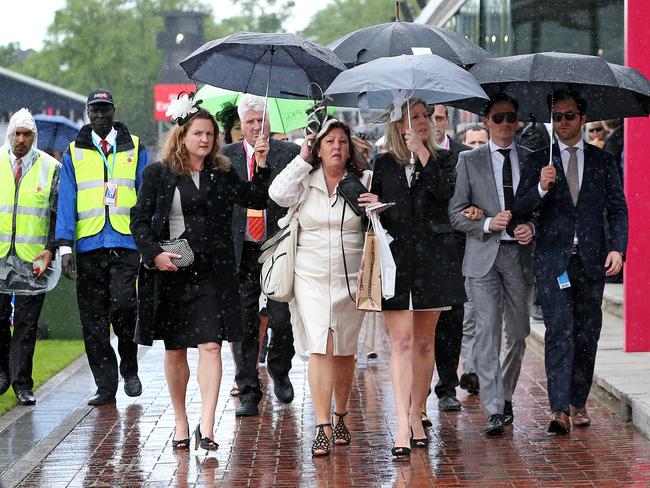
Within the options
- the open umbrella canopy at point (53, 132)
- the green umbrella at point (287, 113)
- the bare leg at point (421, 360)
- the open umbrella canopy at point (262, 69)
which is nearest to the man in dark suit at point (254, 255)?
the open umbrella canopy at point (262, 69)

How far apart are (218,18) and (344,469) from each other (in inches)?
3184

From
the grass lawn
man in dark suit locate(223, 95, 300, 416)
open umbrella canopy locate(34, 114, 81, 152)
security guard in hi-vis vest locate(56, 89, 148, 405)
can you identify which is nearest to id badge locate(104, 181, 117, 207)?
security guard in hi-vis vest locate(56, 89, 148, 405)

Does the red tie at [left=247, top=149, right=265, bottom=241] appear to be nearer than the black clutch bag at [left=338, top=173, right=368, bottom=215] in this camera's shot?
No

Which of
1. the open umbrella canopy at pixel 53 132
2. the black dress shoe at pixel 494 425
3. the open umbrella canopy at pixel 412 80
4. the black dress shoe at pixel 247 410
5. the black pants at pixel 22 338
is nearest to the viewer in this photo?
the open umbrella canopy at pixel 412 80

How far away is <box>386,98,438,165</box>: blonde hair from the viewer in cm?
784

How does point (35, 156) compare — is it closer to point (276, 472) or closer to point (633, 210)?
point (276, 472)

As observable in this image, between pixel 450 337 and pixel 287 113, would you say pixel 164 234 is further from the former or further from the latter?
pixel 287 113

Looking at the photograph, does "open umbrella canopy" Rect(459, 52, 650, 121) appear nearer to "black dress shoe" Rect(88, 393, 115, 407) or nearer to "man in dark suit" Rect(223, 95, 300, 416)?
"man in dark suit" Rect(223, 95, 300, 416)

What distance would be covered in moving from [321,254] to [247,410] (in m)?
1.80

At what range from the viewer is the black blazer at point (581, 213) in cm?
839

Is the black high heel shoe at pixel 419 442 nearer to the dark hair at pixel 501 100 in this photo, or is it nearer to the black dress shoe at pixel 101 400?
the dark hair at pixel 501 100

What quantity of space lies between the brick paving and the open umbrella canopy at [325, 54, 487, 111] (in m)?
2.03

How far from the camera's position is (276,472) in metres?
7.35

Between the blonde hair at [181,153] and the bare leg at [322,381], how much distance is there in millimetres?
1264
